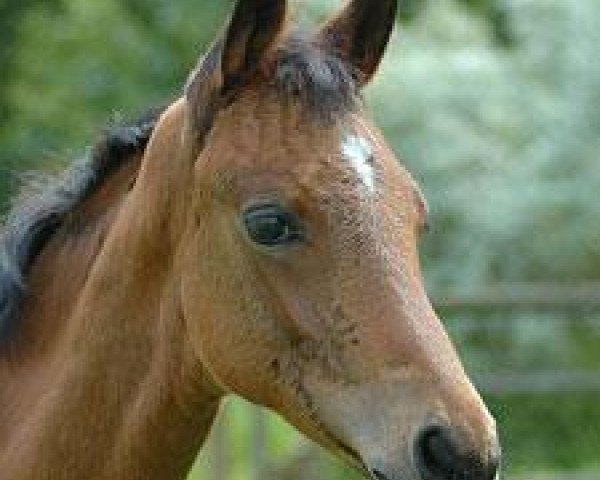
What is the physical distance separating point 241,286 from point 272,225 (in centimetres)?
15

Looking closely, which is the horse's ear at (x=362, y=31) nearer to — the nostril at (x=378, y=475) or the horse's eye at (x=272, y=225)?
the horse's eye at (x=272, y=225)

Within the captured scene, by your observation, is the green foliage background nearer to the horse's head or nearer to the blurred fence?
the blurred fence

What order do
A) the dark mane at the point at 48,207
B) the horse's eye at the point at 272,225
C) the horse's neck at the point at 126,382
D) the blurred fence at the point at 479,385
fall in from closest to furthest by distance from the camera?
1. the horse's eye at the point at 272,225
2. the horse's neck at the point at 126,382
3. the dark mane at the point at 48,207
4. the blurred fence at the point at 479,385

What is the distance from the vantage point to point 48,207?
4.93m

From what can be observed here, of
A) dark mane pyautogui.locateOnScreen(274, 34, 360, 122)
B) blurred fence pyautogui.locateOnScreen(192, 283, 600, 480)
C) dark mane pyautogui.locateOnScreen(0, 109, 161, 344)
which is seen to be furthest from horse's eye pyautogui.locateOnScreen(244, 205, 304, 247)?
blurred fence pyautogui.locateOnScreen(192, 283, 600, 480)

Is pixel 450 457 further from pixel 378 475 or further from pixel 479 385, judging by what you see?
pixel 479 385

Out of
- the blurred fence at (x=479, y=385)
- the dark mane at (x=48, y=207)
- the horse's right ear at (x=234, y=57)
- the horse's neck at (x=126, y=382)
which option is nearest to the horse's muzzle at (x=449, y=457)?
the horse's neck at (x=126, y=382)

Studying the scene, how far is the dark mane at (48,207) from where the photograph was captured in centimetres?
485

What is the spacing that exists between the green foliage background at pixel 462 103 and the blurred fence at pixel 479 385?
0.93 m

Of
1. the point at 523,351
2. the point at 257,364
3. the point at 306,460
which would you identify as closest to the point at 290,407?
the point at 257,364

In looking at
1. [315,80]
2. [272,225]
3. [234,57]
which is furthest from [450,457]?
[234,57]

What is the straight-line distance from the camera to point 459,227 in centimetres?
1345

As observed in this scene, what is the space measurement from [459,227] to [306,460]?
3504 millimetres

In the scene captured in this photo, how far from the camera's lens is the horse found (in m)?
4.18
